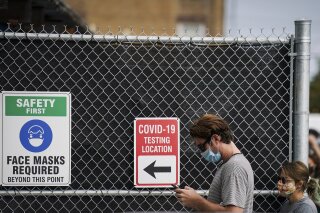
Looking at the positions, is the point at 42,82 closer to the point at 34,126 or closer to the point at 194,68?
the point at 34,126

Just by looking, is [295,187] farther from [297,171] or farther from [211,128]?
[211,128]

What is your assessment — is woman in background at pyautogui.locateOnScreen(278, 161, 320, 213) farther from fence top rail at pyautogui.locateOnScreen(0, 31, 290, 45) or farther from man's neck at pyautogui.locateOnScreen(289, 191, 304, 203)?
fence top rail at pyautogui.locateOnScreen(0, 31, 290, 45)

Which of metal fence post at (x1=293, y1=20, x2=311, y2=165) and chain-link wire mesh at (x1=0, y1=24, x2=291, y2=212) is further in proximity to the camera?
metal fence post at (x1=293, y1=20, x2=311, y2=165)

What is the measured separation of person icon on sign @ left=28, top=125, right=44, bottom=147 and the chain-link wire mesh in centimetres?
27

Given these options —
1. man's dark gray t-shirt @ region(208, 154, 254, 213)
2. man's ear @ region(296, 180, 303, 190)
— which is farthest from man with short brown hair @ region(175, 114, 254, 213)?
man's ear @ region(296, 180, 303, 190)

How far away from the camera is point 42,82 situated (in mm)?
6062

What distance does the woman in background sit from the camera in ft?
19.6

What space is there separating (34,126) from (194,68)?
4.60 feet

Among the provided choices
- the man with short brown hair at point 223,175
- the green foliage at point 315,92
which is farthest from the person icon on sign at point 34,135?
the green foliage at point 315,92

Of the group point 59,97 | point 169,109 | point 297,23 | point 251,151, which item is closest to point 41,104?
point 59,97

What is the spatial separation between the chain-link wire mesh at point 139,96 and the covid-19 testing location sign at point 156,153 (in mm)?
81

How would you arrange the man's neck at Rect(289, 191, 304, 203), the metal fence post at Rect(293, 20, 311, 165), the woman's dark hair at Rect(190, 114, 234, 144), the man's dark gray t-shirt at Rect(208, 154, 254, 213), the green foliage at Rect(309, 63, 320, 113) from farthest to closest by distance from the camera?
1. the green foliage at Rect(309, 63, 320, 113)
2. the metal fence post at Rect(293, 20, 311, 165)
3. the man's neck at Rect(289, 191, 304, 203)
4. the woman's dark hair at Rect(190, 114, 234, 144)
5. the man's dark gray t-shirt at Rect(208, 154, 254, 213)

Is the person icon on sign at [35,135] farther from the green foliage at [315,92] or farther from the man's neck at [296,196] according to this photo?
the green foliage at [315,92]

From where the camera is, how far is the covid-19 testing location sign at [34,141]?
5969 millimetres
